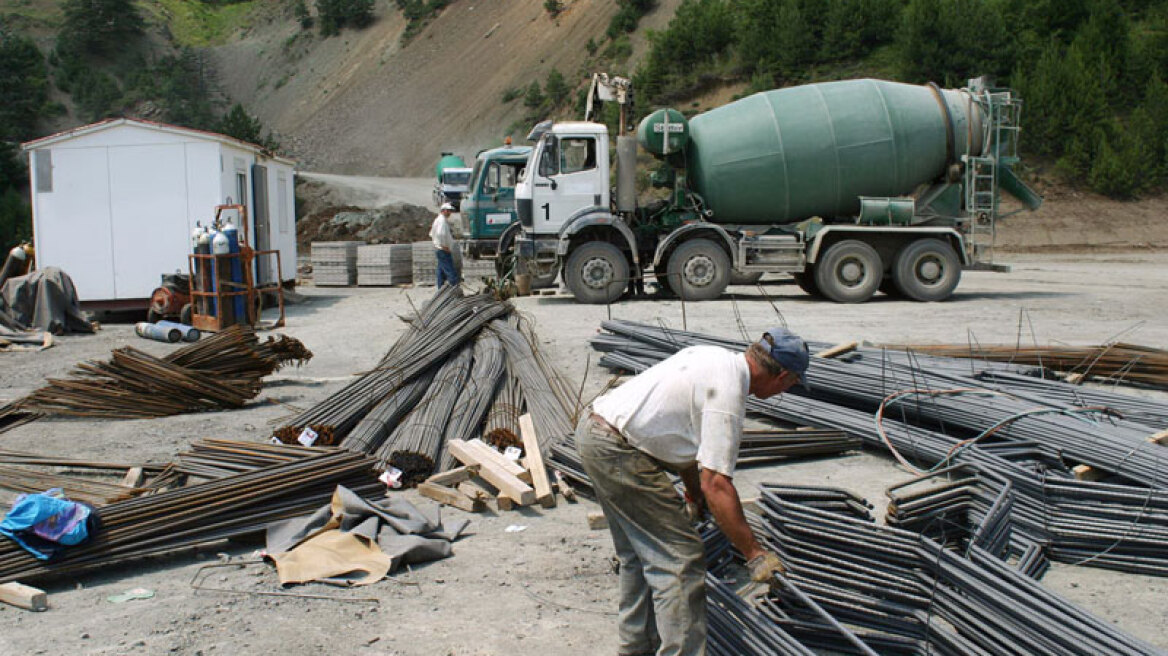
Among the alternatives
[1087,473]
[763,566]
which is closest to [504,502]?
[763,566]

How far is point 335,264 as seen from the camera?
2188 cm

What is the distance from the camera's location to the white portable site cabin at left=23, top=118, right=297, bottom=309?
1623 cm

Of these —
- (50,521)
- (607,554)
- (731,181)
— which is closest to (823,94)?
(731,181)

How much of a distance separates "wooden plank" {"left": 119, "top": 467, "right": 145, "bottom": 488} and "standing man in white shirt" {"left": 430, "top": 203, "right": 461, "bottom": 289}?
8.92 metres

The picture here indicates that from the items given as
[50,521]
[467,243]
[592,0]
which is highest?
[592,0]

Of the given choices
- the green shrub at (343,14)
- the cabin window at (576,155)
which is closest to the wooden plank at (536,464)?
the cabin window at (576,155)

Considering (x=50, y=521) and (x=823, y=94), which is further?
(x=823, y=94)

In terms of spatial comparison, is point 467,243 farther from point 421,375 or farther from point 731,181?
point 421,375

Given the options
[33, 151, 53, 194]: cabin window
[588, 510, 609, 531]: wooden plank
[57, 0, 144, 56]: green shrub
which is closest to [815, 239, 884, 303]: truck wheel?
[588, 510, 609, 531]: wooden plank

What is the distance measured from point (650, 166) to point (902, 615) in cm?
3396

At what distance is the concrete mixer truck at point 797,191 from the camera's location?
15.3 m

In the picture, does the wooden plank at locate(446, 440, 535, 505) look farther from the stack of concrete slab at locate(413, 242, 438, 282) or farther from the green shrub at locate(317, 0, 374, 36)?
the green shrub at locate(317, 0, 374, 36)

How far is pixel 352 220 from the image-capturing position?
29.8m

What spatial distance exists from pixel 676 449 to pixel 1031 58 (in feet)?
115
